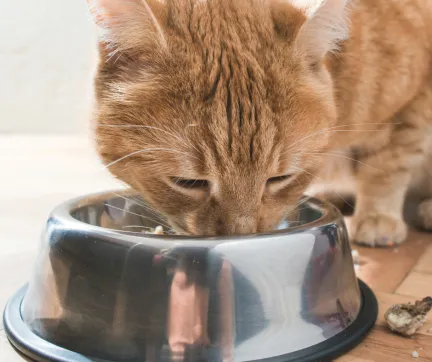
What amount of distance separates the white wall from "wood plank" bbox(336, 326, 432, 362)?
3167mm

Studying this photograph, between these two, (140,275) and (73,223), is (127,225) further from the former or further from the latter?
(140,275)

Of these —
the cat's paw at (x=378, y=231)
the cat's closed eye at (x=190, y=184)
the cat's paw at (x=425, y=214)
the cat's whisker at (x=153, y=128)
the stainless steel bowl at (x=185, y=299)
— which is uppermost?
the cat's whisker at (x=153, y=128)

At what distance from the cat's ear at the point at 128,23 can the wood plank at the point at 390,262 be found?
34.1 inches

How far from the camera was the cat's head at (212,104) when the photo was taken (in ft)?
3.66

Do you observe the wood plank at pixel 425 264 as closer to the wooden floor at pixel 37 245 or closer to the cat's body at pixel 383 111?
the wooden floor at pixel 37 245

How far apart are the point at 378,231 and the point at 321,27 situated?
86 centimetres

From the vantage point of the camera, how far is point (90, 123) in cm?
133

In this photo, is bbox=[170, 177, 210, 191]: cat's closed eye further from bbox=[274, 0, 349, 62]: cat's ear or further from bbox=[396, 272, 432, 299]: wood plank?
bbox=[396, 272, 432, 299]: wood plank

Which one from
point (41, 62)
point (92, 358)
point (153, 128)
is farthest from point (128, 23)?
point (41, 62)

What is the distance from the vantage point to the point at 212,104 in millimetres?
1110

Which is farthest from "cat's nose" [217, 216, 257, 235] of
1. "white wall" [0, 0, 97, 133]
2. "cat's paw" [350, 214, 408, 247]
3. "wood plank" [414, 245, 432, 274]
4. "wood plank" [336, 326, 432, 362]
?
"white wall" [0, 0, 97, 133]

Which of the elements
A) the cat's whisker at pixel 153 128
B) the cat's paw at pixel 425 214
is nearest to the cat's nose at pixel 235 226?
the cat's whisker at pixel 153 128

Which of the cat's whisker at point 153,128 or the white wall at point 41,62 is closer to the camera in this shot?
the cat's whisker at point 153,128

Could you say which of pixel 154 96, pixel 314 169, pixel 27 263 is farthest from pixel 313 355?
pixel 27 263
